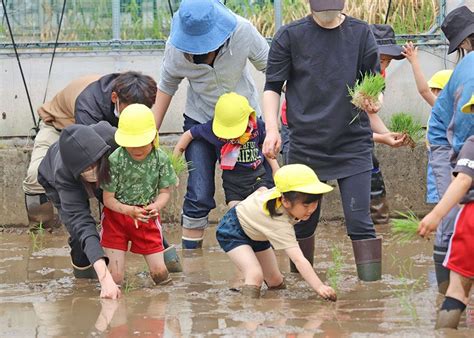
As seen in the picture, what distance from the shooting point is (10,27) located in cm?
908

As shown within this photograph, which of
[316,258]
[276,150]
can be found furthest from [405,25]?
[276,150]

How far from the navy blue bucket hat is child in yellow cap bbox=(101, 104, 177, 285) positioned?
28.7 inches

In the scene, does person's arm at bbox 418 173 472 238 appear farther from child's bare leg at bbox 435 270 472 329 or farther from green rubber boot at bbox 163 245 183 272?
green rubber boot at bbox 163 245 183 272

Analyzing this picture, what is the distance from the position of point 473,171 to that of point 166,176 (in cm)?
213

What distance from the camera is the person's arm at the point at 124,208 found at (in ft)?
20.8

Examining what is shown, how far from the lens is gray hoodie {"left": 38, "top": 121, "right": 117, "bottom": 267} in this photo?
19.8ft

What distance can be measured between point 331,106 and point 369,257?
2.95 ft

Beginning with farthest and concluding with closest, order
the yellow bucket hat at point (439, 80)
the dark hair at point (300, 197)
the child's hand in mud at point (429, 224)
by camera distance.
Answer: the yellow bucket hat at point (439, 80)
the dark hair at point (300, 197)
the child's hand in mud at point (429, 224)

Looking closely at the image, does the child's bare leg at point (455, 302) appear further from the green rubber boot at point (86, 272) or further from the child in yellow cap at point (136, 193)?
the green rubber boot at point (86, 272)

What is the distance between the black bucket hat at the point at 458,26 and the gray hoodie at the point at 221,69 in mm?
1452

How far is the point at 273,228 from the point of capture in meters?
6.02

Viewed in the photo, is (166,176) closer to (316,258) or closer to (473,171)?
(316,258)

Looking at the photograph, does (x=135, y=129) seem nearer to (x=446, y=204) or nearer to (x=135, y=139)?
(x=135, y=139)

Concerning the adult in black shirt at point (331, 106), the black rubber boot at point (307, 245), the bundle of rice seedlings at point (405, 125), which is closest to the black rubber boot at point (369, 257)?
the adult in black shirt at point (331, 106)
